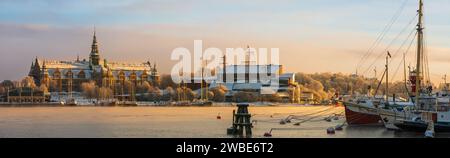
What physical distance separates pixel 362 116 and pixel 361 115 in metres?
0.11

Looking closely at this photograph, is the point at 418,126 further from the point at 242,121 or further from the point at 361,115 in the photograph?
the point at 361,115

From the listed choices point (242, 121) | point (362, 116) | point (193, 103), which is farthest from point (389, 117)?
point (193, 103)

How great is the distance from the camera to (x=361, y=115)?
48625mm

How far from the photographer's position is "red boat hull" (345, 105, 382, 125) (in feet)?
159

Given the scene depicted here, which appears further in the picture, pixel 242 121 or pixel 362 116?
pixel 362 116

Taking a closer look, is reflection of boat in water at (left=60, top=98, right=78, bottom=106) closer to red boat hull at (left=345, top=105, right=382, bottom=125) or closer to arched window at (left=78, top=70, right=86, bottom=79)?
arched window at (left=78, top=70, right=86, bottom=79)

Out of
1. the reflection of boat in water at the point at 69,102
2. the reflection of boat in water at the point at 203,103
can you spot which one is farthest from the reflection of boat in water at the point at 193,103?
the reflection of boat in water at the point at 69,102

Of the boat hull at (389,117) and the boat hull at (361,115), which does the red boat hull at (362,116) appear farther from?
the boat hull at (389,117)

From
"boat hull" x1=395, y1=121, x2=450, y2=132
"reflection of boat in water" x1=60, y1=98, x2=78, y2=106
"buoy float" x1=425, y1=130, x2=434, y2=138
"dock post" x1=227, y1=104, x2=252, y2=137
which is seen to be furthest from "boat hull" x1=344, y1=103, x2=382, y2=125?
"reflection of boat in water" x1=60, y1=98, x2=78, y2=106
